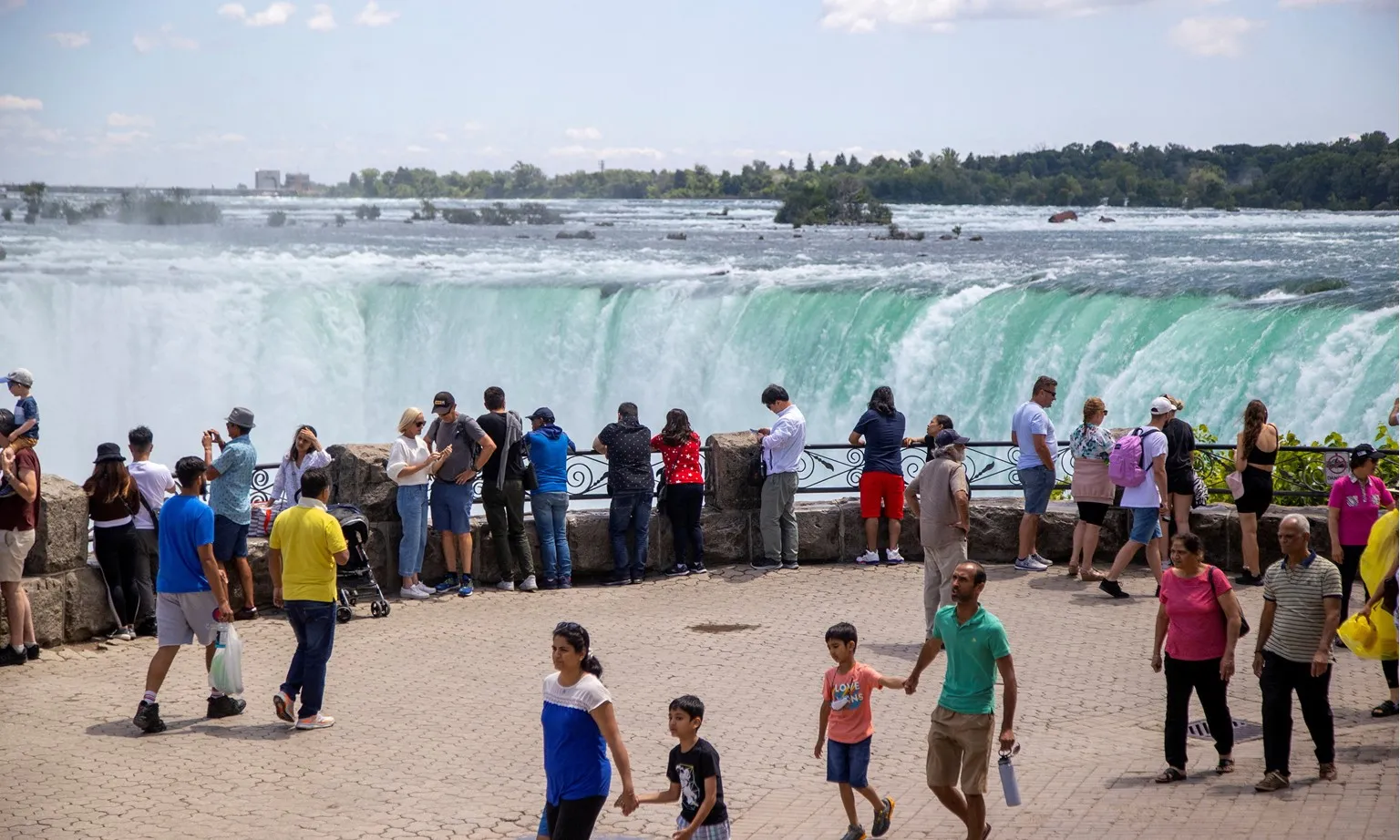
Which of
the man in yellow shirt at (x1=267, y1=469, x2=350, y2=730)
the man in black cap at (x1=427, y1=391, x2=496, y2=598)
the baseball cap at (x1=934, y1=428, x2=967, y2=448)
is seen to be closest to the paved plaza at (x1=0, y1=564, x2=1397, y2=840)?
the man in yellow shirt at (x1=267, y1=469, x2=350, y2=730)

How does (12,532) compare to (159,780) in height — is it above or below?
above

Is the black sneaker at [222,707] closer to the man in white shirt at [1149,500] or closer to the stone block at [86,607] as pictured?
the stone block at [86,607]

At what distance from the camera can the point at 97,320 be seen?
108 feet

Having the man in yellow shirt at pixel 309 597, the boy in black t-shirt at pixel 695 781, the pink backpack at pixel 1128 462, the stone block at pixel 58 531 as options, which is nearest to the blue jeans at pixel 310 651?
the man in yellow shirt at pixel 309 597

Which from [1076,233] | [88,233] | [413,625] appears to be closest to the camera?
[413,625]

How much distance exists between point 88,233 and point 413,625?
1950 inches

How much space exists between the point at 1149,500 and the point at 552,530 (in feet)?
14.9

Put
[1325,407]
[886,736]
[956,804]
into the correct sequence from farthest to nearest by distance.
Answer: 1. [1325,407]
2. [886,736]
3. [956,804]

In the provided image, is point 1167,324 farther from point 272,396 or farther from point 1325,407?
point 272,396

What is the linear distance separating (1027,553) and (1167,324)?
1354 centimetres

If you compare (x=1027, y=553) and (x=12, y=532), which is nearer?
(x=12, y=532)

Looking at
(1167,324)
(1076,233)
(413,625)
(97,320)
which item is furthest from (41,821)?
(1076,233)

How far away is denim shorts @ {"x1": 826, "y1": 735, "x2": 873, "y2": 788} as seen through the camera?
22.4 feet

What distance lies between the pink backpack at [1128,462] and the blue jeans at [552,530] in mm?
4150
